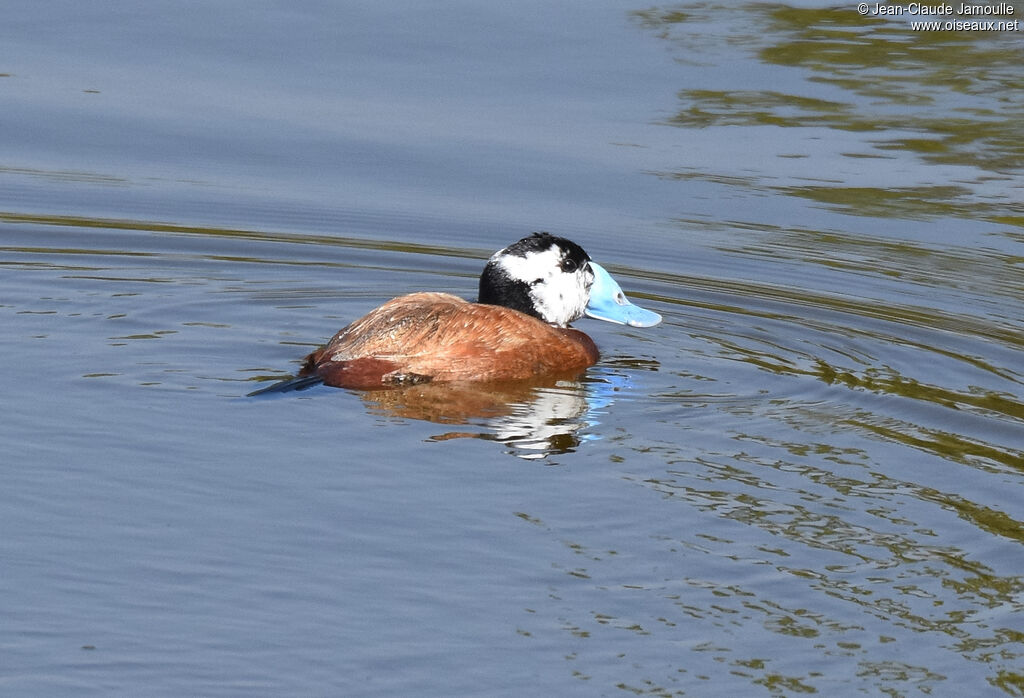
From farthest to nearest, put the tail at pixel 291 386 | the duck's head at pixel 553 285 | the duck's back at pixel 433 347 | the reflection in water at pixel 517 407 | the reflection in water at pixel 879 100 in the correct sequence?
the reflection in water at pixel 879 100
the duck's head at pixel 553 285
the duck's back at pixel 433 347
the tail at pixel 291 386
the reflection in water at pixel 517 407

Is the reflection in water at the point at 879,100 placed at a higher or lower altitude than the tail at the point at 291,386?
higher

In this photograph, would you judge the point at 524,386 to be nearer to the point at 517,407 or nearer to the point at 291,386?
the point at 517,407

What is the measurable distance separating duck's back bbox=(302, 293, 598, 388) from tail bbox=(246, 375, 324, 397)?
8 centimetres

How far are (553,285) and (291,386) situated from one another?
6.28 ft

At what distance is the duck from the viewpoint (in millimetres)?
7836

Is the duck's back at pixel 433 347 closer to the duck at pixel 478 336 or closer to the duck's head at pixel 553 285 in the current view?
the duck at pixel 478 336

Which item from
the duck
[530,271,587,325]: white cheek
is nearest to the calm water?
the duck

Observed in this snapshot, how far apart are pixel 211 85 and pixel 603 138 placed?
3.06 meters

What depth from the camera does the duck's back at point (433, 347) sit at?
7.81m

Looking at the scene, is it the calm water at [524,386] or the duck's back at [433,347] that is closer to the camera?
the calm water at [524,386]

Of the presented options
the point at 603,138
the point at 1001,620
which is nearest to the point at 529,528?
the point at 1001,620

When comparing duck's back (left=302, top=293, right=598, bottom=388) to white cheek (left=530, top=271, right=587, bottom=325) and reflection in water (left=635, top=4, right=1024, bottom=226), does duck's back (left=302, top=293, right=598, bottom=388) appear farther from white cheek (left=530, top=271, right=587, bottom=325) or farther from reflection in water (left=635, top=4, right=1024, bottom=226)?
reflection in water (left=635, top=4, right=1024, bottom=226)

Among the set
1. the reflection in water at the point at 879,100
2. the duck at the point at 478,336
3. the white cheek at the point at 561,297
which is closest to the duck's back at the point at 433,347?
the duck at the point at 478,336

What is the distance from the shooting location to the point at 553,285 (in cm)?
895
